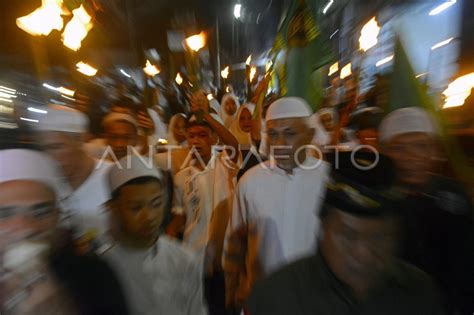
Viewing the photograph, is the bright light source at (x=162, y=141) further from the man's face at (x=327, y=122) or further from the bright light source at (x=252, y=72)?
the man's face at (x=327, y=122)

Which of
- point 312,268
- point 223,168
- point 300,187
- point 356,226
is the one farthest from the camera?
point 223,168

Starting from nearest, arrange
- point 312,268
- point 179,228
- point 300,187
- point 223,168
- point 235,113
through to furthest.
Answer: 1. point 312,268
2. point 300,187
3. point 179,228
4. point 223,168
5. point 235,113

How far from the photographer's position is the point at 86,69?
1.26 metres

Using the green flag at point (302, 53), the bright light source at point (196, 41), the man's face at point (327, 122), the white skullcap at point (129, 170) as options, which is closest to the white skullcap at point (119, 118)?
the white skullcap at point (129, 170)

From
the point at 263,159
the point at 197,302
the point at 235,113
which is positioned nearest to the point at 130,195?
the point at 197,302

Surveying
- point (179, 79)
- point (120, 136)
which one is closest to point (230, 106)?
point (179, 79)

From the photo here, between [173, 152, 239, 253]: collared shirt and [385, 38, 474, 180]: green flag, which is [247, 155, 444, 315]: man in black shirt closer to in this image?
[385, 38, 474, 180]: green flag

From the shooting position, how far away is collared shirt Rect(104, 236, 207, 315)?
893 millimetres

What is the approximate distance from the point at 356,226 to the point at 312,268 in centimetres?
19

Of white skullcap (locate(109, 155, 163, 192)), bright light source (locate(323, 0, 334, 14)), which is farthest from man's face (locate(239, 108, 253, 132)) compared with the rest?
white skullcap (locate(109, 155, 163, 192))

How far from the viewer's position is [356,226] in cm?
74

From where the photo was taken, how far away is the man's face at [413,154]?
3.58ft

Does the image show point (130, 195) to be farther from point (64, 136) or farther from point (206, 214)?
point (206, 214)

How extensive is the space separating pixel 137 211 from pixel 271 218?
564mm
